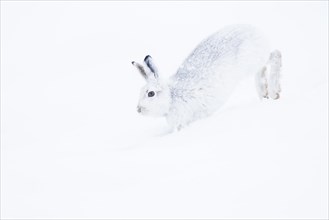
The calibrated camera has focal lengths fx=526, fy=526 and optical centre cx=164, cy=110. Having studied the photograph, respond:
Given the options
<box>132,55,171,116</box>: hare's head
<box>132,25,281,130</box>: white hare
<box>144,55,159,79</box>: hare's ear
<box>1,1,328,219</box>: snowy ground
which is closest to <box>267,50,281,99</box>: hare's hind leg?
<box>132,25,281,130</box>: white hare

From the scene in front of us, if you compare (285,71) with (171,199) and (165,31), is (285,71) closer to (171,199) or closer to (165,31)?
(165,31)

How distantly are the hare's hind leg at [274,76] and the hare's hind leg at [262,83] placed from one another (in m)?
0.07

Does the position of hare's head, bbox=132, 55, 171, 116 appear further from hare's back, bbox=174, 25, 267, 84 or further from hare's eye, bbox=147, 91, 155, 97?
hare's back, bbox=174, 25, 267, 84

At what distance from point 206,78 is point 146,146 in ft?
4.36

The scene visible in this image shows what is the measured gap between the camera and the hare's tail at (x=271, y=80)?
516 centimetres

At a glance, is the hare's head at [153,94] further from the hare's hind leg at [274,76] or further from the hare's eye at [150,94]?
the hare's hind leg at [274,76]

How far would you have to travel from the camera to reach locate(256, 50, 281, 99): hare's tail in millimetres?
5156

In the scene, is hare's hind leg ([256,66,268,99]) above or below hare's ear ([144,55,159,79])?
below

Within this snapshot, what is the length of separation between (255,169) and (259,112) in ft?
4.35

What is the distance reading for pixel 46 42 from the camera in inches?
505

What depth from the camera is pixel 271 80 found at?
5199mm

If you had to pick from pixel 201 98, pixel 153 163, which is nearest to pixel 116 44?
pixel 201 98

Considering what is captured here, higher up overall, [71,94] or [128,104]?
[71,94]

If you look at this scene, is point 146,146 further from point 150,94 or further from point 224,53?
point 224,53
